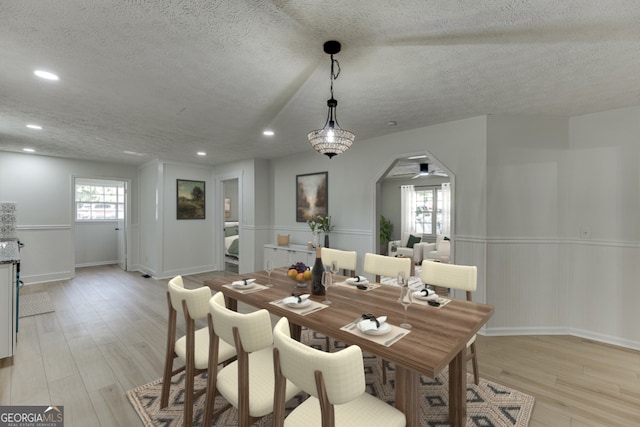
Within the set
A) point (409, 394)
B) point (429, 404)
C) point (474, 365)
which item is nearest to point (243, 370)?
point (409, 394)

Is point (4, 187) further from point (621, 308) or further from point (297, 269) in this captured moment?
point (621, 308)

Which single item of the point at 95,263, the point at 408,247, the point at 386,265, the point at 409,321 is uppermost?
the point at 386,265

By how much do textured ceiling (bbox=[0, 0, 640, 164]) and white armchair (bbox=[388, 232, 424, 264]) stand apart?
14.3 feet

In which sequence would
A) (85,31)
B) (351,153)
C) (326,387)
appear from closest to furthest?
1. (326,387)
2. (85,31)
3. (351,153)

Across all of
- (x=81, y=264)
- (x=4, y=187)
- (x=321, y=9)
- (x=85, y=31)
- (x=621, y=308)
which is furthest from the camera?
(x=81, y=264)

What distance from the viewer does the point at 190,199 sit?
21.1 feet

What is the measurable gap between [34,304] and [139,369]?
310 cm

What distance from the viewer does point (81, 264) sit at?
7164 mm

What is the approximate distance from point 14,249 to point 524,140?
5885 millimetres

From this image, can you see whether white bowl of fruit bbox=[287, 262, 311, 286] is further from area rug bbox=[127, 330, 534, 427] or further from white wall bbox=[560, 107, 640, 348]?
white wall bbox=[560, 107, 640, 348]

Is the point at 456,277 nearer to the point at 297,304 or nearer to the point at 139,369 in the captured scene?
the point at 297,304

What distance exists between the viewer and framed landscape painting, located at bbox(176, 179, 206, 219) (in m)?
6.26

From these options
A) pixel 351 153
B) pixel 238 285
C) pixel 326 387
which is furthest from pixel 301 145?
pixel 326 387

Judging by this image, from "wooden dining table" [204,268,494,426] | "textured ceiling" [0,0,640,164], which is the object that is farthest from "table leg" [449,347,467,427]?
"textured ceiling" [0,0,640,164]
